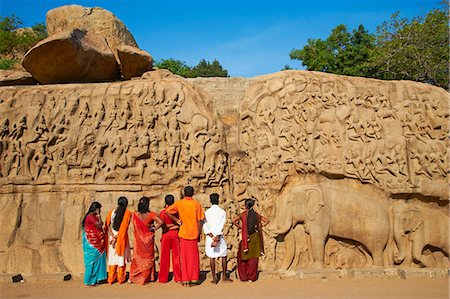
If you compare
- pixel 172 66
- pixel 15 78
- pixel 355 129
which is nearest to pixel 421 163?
pixel 355 129

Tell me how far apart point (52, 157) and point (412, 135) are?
8442 millimetres

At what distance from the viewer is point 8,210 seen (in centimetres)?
948

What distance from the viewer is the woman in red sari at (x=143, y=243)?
693 cm

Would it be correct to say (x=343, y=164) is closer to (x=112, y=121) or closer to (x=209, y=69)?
(x=112, y=121)

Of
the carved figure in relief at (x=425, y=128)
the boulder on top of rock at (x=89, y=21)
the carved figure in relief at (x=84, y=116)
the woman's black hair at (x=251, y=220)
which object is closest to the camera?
the woman's black hair at (x=251, y=220)

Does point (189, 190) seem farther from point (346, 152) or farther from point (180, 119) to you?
point (346, 152)

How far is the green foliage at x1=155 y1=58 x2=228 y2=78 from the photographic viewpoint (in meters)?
34.0

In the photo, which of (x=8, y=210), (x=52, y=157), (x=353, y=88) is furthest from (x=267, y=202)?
(x=8, y=210)

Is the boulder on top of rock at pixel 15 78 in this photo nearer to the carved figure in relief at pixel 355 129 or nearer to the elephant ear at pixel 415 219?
the carved figure in relief at pixel 355 129

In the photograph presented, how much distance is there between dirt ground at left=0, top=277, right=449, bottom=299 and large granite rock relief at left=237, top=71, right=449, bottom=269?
155 cm

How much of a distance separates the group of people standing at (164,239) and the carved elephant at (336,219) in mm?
2033

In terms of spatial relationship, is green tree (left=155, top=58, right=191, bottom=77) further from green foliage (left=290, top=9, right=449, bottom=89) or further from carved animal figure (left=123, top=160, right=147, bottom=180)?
carved animal figure (left=123, top=160, right=147, bottom=180)

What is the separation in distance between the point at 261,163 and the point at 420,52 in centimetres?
1506

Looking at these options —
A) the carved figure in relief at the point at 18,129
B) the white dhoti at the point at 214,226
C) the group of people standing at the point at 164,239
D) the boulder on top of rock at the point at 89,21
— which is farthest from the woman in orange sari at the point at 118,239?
the boulder on top of rock at the point at 89,21
